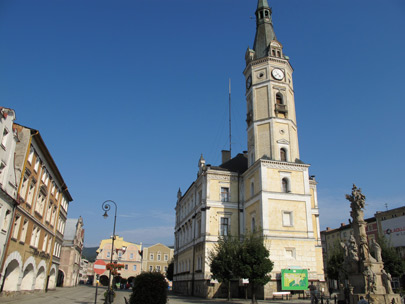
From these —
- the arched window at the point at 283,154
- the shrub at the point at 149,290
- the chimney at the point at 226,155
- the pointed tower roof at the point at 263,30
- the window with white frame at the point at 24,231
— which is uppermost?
the pointed tower roof at the point at 263,30

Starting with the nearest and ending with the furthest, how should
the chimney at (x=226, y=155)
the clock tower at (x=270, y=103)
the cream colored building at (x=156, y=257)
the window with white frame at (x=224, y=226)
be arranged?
the clock tower at (x=270, y=103) → the window with white frame at (x=224, y=226) → the chimney at (x=226, y=155) → the cream colored building at (x=156, y=257)

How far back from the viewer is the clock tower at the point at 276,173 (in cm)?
3325

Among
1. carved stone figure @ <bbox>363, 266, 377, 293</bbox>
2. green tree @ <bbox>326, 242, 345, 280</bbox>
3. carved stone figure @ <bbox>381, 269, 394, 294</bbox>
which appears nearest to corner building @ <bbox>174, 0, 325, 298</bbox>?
green tree @ <bbox>326, 242, 345, 280</bbox>

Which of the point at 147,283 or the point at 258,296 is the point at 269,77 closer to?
the point at 258,296

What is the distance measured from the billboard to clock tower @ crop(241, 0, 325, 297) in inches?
957

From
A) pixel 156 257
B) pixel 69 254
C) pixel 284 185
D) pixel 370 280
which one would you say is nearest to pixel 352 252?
pixel 370 280

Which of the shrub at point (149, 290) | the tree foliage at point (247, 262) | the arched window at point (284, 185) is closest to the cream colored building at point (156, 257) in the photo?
the arched window at point (284, 185)

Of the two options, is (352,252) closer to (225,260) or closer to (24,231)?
(225,260)

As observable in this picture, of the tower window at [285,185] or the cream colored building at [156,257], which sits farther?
the cream colored building at [156,257]

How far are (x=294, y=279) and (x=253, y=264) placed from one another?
7.69 meters

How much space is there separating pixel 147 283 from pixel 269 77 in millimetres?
30218

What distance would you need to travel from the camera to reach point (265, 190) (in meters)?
34.4

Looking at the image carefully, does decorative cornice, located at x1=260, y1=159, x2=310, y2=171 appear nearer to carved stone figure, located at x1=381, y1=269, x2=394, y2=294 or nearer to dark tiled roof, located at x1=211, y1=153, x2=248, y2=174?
dark tiled roof, located at x1=211, y1=153, x2=248, y2=174

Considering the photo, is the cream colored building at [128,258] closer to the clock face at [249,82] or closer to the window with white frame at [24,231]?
the clock face at [249,82]
